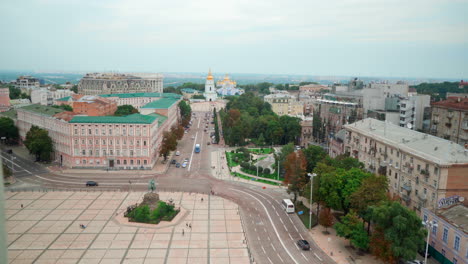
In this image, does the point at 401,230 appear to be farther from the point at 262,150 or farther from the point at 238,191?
the point at 262,150

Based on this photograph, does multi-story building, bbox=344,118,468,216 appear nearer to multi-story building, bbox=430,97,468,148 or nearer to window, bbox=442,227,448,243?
window, bbox=442,227,448,243

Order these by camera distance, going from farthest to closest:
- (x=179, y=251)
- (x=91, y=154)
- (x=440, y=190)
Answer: (x=91, y=154) → (x=440, y=190) → (x=179, y=251)

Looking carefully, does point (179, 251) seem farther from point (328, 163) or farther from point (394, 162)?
point (394, 162)

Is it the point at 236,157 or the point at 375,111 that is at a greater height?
the point at 375,111

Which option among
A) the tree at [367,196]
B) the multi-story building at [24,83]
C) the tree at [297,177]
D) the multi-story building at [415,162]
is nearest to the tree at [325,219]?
the tree at [367,196]

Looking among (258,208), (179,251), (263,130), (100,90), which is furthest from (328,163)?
(100,90)

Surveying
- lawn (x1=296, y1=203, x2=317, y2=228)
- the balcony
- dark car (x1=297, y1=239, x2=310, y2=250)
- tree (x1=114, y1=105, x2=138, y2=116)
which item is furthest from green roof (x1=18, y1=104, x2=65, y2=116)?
the balcony

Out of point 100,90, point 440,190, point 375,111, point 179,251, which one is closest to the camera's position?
point 179,251

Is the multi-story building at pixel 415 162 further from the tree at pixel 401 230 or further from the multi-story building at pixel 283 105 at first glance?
the multi-story building at pixel 283 105
